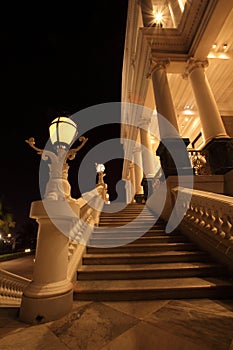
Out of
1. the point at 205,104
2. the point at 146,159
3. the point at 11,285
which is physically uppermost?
the point at 205,104

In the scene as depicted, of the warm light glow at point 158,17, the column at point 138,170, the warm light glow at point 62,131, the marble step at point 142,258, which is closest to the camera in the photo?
the warm light glow at point 62,131

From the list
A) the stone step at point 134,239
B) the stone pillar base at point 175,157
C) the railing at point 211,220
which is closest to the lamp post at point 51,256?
the stone step at point 134,239

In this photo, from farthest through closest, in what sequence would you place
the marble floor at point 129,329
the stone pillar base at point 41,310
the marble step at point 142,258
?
the marble step at point 142,258
the stone pillar base at point 41,310
the marble floor at point 129,329

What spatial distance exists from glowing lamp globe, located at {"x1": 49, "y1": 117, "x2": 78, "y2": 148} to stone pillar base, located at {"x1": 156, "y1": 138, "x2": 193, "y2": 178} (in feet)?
14.8

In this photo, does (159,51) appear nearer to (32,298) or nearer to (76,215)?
(76,215)

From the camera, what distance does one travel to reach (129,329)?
1.80 meters

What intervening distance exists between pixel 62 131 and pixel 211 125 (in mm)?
6469

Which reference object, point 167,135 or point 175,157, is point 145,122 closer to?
point 167,135

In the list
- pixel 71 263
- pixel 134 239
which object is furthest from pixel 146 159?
pixel 71 263

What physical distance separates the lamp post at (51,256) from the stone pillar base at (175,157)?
466 centimetres

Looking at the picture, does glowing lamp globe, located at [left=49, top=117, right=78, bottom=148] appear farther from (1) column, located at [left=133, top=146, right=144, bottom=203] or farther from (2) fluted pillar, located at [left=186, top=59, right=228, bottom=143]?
(1) column, located at [left=133, top=146, right=144, bottom=203]

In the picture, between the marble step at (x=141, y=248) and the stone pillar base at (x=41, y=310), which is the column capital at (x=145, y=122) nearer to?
the marble step at (x=141, y=248)

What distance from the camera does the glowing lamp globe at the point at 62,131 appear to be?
2.67 m

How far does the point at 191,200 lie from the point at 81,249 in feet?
9.54
